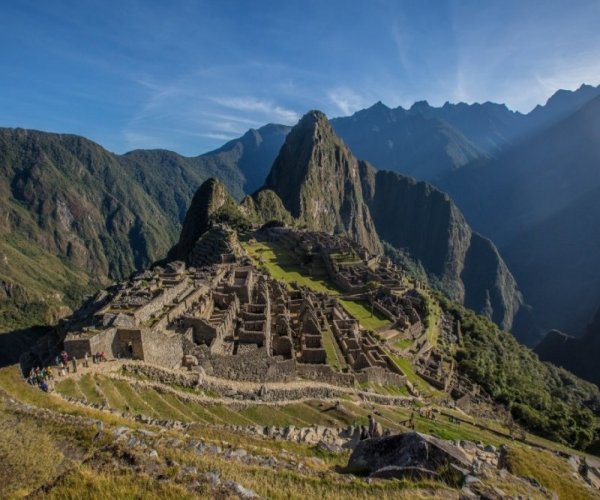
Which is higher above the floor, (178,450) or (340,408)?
(178,450)

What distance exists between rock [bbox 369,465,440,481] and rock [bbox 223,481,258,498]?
3.46 meters

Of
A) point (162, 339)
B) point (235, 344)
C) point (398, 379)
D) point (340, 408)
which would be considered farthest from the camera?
point (398, 379)

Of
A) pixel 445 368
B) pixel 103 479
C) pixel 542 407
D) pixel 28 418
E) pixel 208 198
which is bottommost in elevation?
pixel 542 407

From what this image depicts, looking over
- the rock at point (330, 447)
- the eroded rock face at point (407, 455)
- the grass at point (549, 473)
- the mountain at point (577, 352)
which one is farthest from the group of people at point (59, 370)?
the mountain at point (577, 352)

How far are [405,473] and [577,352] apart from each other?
137576 millimetres

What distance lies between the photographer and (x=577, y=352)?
4680 inches

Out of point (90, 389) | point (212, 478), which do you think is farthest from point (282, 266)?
point (212, 478)

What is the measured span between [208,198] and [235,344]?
131 m

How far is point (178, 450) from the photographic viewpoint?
33.6 feet

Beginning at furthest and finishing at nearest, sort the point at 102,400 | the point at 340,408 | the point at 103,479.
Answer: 1. the point at 340,408
2. the point at 102,400
3. the point at 103,479

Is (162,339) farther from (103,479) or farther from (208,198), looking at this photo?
(208,198)

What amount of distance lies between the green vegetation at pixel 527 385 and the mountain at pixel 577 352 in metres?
30.3

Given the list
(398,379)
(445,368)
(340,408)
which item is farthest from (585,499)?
(445,368)

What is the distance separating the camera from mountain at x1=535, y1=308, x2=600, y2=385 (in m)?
114
